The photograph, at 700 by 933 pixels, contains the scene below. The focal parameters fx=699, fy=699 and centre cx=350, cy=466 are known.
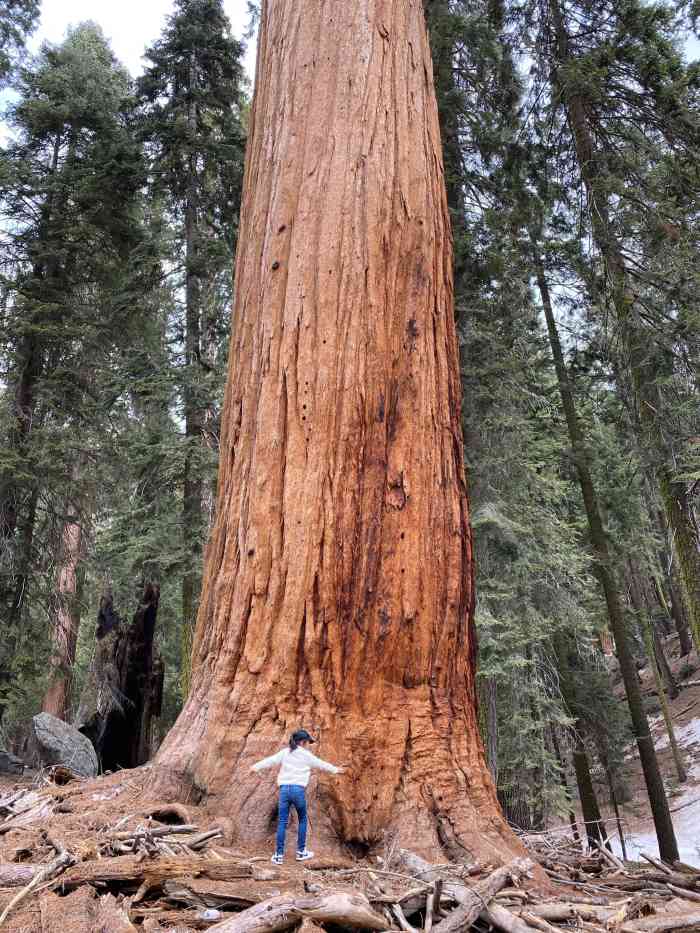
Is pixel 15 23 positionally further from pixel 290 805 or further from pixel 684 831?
pixel 684 831

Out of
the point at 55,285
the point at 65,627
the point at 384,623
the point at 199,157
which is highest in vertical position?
the point at 199,157

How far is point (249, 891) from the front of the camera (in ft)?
7.65

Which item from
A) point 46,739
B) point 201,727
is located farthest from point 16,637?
point 201,727

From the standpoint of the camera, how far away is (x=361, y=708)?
3414 millimetres

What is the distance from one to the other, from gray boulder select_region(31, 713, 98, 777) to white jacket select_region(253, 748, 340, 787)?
579 centimetres

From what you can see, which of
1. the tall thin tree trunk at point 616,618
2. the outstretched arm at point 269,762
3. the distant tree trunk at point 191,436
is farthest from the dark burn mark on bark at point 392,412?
the tall thin tree trunk at point 616,618

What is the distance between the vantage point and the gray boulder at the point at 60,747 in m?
8.00

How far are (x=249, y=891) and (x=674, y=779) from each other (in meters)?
23.0

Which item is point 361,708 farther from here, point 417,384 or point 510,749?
point 510,749

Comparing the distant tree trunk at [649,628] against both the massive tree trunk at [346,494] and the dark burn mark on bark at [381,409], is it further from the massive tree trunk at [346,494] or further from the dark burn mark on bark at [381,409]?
the dark burn mark on bark at [381,409]

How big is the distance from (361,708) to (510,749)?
414 inches

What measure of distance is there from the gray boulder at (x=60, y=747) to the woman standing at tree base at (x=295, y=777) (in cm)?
582

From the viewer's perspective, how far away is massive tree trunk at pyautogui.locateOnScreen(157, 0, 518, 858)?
3328 millimetres

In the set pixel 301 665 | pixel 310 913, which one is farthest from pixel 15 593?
pixel 310 913
